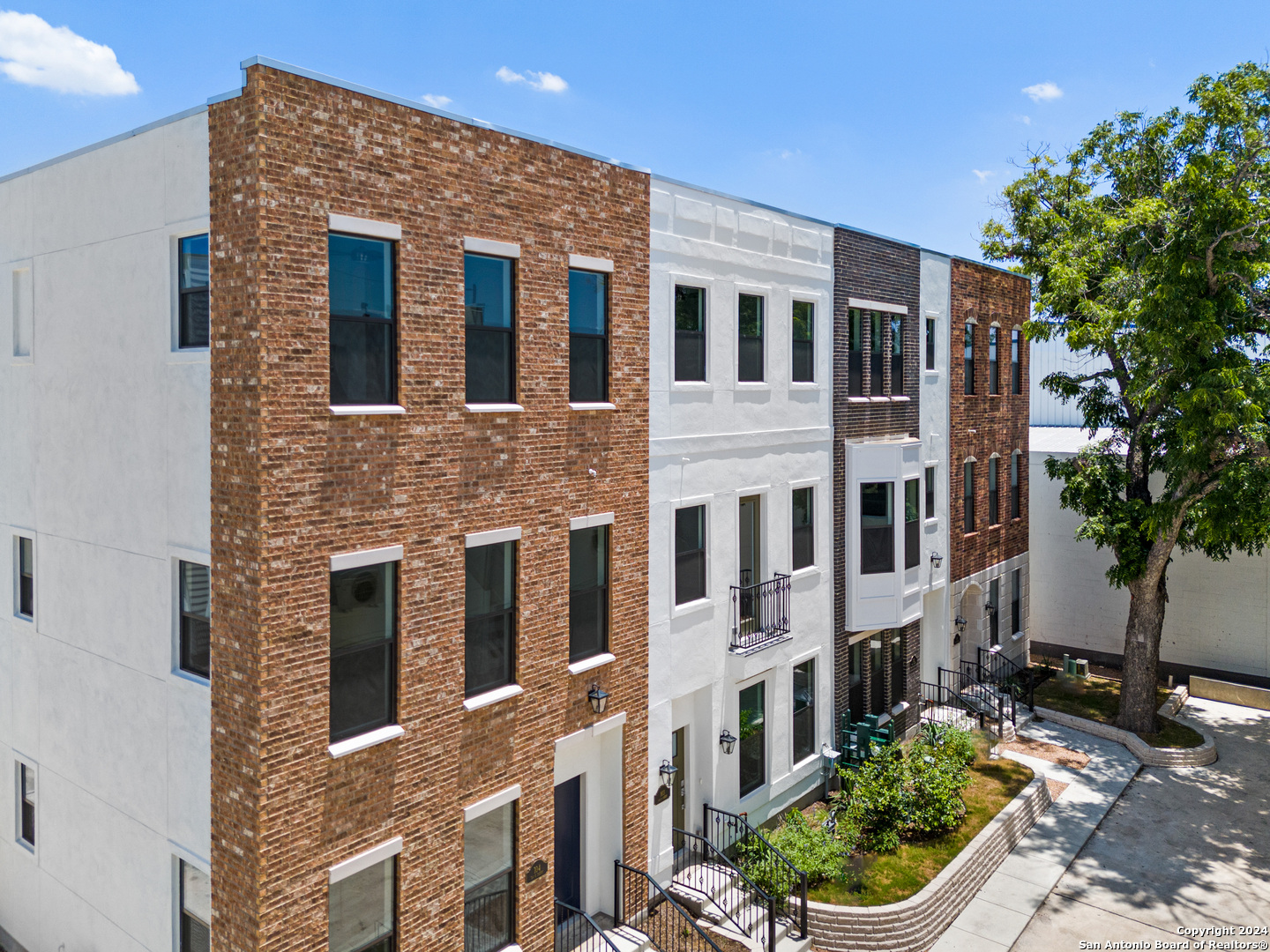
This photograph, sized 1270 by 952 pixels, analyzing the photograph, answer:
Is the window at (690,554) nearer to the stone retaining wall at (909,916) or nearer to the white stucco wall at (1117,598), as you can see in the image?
the stone retaining wall at (909,916)

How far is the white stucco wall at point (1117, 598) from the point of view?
960 inches

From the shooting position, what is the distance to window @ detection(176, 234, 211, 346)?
29.8 ft

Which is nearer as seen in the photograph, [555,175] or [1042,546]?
[555,175]

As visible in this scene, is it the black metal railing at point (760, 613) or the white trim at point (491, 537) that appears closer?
the white trim at point (491, 537)

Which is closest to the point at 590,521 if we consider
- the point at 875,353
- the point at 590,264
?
the point at 590,264

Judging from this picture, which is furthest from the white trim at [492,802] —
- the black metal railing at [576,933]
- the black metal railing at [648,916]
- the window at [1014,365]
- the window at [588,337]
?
the window at [1014,365]

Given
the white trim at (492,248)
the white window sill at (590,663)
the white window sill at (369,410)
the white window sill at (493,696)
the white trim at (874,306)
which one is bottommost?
the white window sill at (493,696)

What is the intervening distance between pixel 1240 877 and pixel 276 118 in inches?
721

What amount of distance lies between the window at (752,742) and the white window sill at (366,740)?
23.5ft

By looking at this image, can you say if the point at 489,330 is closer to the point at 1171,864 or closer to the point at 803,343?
the point at 803,343

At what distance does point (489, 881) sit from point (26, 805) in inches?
284

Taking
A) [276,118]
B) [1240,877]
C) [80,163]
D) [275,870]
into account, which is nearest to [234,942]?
[275,870]

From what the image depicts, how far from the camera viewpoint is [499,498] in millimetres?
10609

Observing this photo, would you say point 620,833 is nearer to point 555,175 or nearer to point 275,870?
point 275,870
